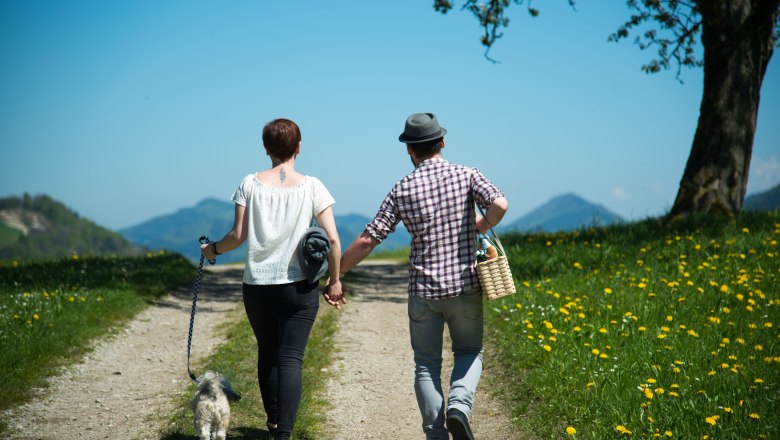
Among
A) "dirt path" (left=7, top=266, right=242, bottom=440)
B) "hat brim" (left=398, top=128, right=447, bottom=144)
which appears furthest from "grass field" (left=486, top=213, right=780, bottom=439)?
"dirt path" (left=7, top=266, right=242, bottom=440)

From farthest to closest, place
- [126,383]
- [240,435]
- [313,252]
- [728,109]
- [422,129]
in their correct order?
[728,109]
[126,383]
[240,435]
[313,252]
[422,129]

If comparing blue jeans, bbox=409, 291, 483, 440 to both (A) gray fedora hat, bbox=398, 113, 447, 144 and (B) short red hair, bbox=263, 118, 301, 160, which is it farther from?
(B) short red hair, bbox=263, 118, 301, 160

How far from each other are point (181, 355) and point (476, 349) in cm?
500

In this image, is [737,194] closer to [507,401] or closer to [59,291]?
[507,401]

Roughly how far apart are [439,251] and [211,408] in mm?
1913

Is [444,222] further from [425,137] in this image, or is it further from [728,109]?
[728,109]

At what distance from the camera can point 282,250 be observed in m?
4.37

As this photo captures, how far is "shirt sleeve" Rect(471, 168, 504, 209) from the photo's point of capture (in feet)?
13.3

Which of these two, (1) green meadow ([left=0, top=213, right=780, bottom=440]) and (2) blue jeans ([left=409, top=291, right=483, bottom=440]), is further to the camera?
(1) green meadow ([left=0, top=213, right=780, bottom=440])

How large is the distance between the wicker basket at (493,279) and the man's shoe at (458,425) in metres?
0.76

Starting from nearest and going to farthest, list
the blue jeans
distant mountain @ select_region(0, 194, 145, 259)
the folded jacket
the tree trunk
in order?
the blue jeans < the folded jacket < the tree trunk < distant mountain @ select_region(0, 194, 145, 259)

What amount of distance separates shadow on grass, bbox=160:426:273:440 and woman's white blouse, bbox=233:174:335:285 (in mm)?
1497

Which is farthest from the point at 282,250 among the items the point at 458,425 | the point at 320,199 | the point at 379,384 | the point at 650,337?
the point at 650,337

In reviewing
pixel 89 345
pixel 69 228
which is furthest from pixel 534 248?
pixel 69 228
